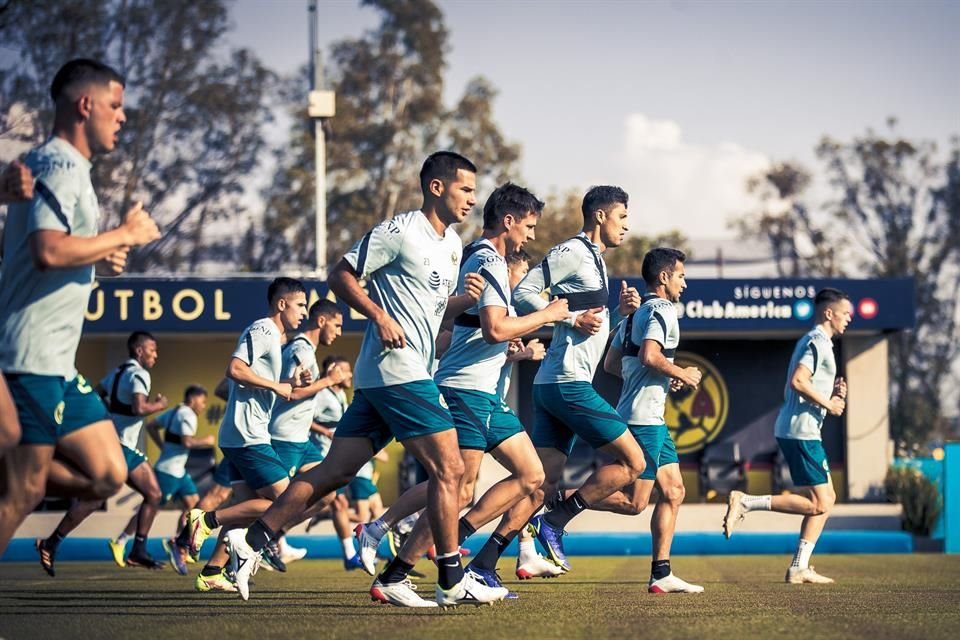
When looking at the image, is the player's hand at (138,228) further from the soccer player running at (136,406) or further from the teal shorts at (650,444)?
the soccer player running at (136,406)

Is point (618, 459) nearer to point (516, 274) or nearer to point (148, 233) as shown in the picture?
point (516, 274)

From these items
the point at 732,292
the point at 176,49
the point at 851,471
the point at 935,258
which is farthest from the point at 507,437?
the point at 935,258

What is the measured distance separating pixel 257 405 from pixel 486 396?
10.1ft

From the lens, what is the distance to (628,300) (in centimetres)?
Result: 972

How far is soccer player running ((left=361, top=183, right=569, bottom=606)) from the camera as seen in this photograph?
7.80m

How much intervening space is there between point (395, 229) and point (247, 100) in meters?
35.7

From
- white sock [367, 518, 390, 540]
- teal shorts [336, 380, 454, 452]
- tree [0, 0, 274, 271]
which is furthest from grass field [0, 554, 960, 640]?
tree [0, 0, 274, 271]

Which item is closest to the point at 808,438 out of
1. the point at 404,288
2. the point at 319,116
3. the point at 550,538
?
the point at 550,538

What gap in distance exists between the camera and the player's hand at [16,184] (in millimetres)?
5707

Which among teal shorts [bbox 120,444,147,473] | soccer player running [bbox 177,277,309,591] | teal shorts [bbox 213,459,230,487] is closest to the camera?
soccer player running [bbox 177,277,309,591]

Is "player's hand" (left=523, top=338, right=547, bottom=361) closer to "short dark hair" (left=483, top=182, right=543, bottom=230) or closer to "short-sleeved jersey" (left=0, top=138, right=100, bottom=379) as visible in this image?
"short dark hair" (left=483, top=182, right=543, bottom=230)

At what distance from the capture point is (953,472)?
60.2ft

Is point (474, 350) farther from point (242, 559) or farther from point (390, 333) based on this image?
point (242, 559)

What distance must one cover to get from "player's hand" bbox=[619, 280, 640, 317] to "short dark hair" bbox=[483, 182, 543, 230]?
1.08m
